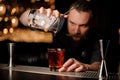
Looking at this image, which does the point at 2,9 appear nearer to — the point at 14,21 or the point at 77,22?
the point at 14,21

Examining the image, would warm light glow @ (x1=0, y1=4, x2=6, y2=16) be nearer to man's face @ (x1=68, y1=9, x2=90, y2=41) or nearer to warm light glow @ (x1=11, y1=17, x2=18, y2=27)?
warm light glow @ (x1=11, y1=17, x2=18, y2=27)

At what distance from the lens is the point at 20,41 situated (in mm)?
4242

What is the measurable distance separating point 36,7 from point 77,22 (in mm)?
1629

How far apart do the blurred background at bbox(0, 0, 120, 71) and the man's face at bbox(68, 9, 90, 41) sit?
42 centimetres

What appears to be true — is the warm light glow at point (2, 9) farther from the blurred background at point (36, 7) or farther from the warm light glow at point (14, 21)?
the warm light glow at point (14, 21)

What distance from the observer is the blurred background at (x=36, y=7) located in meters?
3.40

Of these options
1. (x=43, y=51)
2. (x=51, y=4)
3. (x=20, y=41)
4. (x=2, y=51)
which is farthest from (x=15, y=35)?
(x=2, y=51)

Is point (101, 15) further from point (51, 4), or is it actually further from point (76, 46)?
point (76, 46)

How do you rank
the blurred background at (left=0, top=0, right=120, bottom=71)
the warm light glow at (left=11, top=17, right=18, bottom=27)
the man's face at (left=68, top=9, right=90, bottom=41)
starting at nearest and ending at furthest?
1. the man's face at (left=68, top=9, right=90, bottom=41)
2. the blurred background at (left=0, top=0, right=120, bottom=71)
3. the warm light glow at (left=11, top=17, right=18, bottom=27)

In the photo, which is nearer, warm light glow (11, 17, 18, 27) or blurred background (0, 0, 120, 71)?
blurred background (0, 0, 120, 71)

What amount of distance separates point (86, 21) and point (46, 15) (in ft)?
5.39

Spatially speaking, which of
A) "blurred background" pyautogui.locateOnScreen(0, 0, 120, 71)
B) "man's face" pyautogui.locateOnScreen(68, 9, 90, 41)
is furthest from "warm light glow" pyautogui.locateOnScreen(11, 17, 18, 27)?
"man's face" pyautogui.locateOnScreen(68, 9, 90, 41)

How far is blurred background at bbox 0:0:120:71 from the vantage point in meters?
3.40

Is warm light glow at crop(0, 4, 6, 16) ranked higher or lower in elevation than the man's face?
higher
